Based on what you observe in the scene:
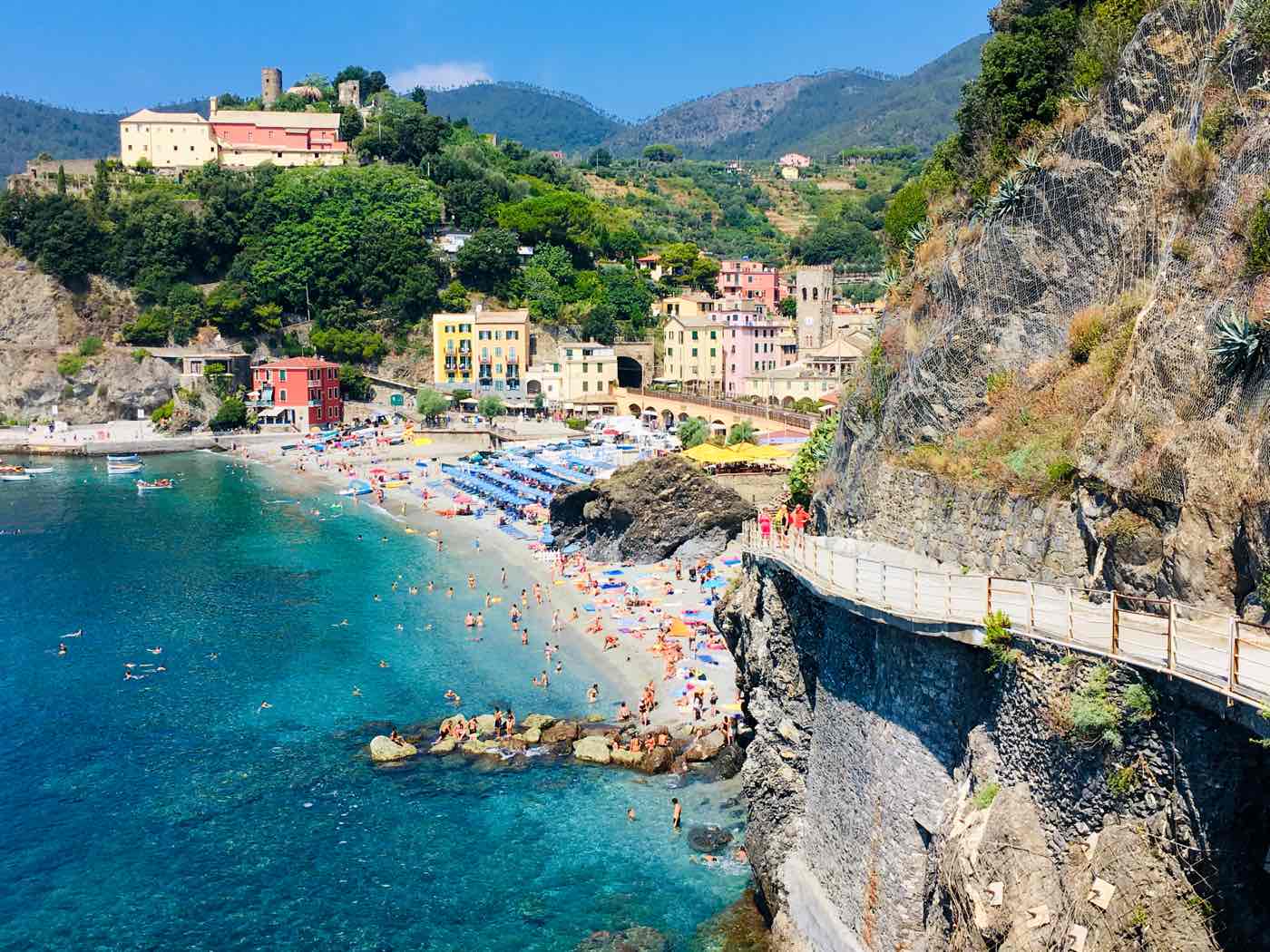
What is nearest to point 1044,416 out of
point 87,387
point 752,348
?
point 752,348

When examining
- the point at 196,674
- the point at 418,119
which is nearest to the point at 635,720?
the point at 196,674

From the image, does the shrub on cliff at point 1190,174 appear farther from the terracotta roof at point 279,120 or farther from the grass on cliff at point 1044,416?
the terracotta roof at point 279,120

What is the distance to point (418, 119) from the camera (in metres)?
106

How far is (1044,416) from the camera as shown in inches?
611

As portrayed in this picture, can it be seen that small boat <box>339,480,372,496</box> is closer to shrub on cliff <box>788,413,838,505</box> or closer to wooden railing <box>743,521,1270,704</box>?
shrub on cliff <box>788,413,838,505</box>

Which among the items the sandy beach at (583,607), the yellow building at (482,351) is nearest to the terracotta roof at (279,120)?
the yellow building at (482,351)

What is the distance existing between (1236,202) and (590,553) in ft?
109

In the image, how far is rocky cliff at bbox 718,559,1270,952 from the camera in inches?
386

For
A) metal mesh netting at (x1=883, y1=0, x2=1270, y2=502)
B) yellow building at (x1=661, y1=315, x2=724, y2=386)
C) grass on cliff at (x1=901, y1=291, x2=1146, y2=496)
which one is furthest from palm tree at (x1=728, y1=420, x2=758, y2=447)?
grass on cliff at (x1=901, y1=291, x2=1146, y2=496)

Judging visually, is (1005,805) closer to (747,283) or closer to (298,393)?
(298,393)

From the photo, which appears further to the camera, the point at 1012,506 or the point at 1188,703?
the point at 1012,506

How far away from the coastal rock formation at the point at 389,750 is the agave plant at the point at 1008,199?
54.4ft

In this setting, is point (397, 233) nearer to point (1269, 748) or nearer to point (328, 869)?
point (328, 869)

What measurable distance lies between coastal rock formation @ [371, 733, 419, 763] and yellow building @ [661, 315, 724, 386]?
57.2 meters
